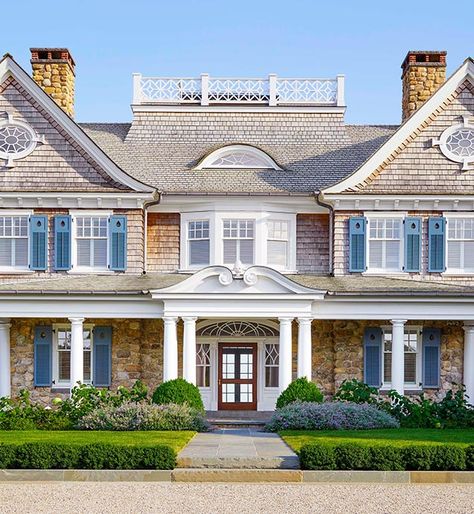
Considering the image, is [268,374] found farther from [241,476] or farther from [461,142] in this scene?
[241,476]

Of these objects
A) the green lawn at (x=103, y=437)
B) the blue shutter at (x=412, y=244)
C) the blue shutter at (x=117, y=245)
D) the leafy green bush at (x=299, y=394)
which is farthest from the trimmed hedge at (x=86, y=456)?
the blue shutter at (x=412, y=244)

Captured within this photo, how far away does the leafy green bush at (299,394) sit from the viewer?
23531 mm

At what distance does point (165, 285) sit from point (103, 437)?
265 inches

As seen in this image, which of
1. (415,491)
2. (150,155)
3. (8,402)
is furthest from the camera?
(150,155)

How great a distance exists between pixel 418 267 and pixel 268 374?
522cm

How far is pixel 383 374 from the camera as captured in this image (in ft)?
86.5

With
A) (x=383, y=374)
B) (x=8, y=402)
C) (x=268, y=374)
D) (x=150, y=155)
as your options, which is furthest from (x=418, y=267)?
(x=8, y=402)

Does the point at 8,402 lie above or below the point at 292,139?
below

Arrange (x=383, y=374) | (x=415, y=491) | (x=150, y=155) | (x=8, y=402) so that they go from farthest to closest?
1. (x=150, y=155)
2. (x=383, y=374)
3. (x=8, y=402)
4. (x=415, y=491)

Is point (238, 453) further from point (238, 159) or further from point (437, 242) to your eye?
point (238, 159)

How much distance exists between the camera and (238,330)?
27.1 metres

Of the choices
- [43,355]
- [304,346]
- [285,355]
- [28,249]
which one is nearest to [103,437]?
[285,355]

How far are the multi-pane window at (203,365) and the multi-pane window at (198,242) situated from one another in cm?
245

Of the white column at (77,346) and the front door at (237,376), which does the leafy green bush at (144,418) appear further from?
the front door at (237,376)
